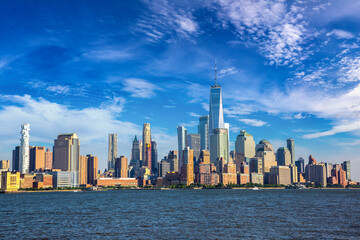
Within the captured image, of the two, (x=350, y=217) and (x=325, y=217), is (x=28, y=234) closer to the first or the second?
(x=325, y=217)

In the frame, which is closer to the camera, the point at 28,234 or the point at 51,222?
the point at 28,234

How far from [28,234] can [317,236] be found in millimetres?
44136

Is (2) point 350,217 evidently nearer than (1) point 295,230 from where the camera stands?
No

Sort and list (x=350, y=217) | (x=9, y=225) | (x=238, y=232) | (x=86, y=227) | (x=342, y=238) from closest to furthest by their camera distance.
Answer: (x=342, y=238) < (x=238, y=232) < (x=86, y=227) < (x=9, y=225) < (x=350, y=217)

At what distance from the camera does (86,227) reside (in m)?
68.6

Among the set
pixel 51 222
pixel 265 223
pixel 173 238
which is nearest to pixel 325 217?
pixel 265 223

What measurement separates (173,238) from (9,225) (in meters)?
36.4

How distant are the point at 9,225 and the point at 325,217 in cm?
6301

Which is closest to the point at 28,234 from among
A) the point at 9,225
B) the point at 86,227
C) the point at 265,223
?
the point at 86,227

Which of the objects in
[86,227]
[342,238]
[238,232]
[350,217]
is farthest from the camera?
[350,217]

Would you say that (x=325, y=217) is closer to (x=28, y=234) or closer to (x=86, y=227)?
(x=86, y=227)

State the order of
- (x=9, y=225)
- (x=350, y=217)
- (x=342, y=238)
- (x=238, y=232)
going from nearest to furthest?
1. (x=342, y=238)
2. (x=238, y=232)
3. (x=9, y=225)
4. (x=350, y=217)

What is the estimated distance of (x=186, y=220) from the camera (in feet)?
256

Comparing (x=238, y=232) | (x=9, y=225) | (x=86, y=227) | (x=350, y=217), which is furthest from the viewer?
(x=350, y=217)
